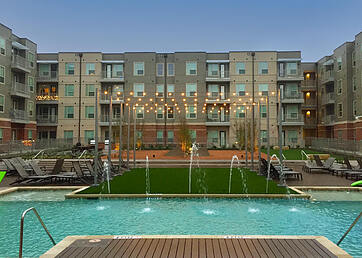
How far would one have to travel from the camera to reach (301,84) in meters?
49.6

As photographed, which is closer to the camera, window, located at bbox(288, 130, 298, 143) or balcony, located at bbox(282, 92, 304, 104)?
balcony, located at bbox(282, 92, 304, 104)

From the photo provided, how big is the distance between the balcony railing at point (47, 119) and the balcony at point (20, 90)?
6.39 meters

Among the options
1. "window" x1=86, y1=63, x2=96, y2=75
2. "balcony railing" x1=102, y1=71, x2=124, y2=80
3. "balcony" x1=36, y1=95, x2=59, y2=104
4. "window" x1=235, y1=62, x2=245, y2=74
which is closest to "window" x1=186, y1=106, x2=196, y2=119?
"window" x1=235, y1=62, x2=245, y2=74

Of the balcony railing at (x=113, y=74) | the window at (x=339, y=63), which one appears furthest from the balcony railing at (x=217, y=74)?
the window at (x=339, y=63)

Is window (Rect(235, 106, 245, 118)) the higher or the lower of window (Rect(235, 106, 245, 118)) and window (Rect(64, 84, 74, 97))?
the lower

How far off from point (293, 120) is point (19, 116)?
126ft

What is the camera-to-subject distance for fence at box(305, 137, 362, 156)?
30656 millimetres

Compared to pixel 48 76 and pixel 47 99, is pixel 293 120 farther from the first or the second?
pixel 48 76

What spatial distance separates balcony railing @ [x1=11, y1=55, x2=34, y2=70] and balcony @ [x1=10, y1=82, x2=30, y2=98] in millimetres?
2277

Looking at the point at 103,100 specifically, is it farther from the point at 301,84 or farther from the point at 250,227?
the point at 250,227

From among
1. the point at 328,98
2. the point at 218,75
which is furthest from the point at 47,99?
the point at 328,98

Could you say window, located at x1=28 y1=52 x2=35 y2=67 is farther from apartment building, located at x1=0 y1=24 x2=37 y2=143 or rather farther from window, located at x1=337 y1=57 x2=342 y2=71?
window, located at x1=337 y1=57 x2=342 y2=71

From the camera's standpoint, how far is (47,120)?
1766 inches

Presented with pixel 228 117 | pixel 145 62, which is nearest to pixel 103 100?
pixel 145 62
